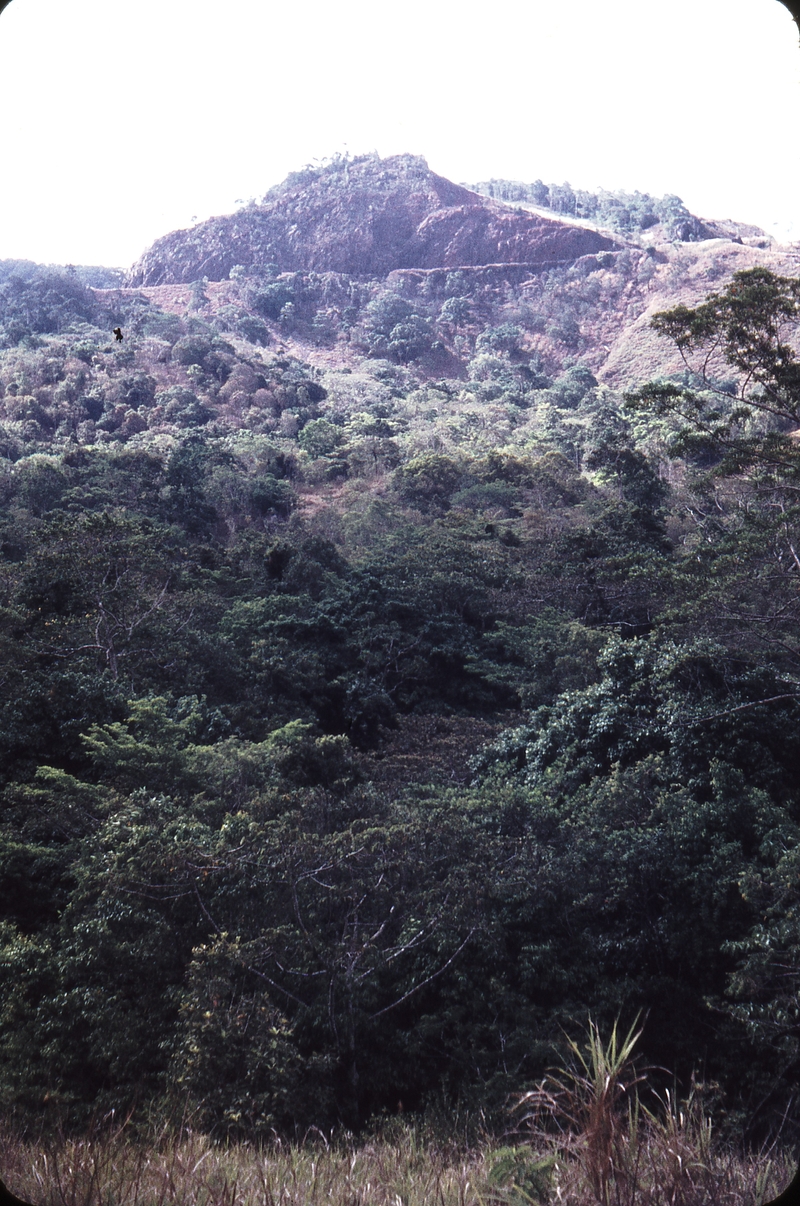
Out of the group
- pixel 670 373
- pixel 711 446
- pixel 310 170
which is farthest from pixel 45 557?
pixel 310 170

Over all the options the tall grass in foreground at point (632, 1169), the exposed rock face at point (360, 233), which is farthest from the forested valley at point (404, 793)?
the exposed rock face at point (360, 233)

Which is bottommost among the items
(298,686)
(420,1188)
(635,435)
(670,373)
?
(298,686)

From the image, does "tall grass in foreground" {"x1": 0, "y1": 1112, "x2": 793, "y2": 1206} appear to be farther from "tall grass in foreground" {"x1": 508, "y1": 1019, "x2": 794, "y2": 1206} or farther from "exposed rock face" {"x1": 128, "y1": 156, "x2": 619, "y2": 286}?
"exposed rock face" {"x1": 128, "y1": 156, "x2": 619, "y2": 286}

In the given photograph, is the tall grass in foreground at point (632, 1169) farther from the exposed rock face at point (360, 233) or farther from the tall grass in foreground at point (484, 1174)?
the exposed rock face at point (360, 233)

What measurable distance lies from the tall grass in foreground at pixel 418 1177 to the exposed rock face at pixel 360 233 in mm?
61293

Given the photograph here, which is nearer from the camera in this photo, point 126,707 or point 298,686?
point 126,707

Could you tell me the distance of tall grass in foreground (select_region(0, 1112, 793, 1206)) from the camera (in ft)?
7.00

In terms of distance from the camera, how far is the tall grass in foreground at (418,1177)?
2.13 meters

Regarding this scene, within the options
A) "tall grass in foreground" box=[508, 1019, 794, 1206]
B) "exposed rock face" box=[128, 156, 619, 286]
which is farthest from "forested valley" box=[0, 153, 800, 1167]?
"exposed rock face" box=[128, 156, 619, 286]

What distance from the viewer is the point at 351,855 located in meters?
6.38

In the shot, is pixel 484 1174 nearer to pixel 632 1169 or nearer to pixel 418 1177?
pixel 418 1177

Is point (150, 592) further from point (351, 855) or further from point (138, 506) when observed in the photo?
point (138, 506)

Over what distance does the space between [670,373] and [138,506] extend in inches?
959

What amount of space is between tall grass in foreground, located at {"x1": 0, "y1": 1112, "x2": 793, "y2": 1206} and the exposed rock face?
61293 millimetres
